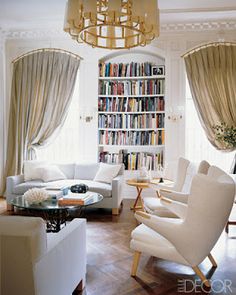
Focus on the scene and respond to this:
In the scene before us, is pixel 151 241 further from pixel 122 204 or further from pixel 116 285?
pixel 122 204

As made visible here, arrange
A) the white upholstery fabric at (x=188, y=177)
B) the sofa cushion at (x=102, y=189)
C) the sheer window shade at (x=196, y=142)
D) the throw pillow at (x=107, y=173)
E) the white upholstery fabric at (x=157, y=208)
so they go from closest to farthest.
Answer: the white upholstery fabric at (x=157, y=208) → the white upholstery fabric at (x=188, y=177) → the sofa cushion at (x=102, y=189) → the throw pillow at (x=107, y=173) → the sheer window shade at (x=196, y=142)

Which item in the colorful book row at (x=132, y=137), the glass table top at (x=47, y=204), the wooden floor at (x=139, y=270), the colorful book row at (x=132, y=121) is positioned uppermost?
the colorful book row at (x=132, y=121)

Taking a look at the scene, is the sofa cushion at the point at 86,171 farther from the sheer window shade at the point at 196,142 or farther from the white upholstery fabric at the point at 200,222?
the white upholstery fabric at the point at 200,222

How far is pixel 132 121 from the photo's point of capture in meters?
6.34

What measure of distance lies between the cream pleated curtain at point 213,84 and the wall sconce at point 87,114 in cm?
194

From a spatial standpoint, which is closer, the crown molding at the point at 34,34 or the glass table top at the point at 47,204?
the glass table top at the point at 47,204

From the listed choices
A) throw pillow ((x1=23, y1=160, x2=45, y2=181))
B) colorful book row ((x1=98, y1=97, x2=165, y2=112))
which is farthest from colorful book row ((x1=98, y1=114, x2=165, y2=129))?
throw pillow ((x1=23, y1=160, x2=45, y2=181))

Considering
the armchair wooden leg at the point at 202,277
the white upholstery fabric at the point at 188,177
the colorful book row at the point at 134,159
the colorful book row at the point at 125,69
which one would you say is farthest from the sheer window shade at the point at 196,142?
the armchair wooden leg at the point at 202,277

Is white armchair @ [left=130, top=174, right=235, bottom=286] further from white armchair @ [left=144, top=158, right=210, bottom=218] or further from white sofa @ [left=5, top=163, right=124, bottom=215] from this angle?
white sofa @ [left=5, top=163, right=124, bottom=215]

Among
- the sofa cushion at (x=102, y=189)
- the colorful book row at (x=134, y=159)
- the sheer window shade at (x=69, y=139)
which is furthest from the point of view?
the sheer window shade at (x=69, y=139)

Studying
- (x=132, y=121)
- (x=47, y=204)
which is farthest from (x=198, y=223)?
(x=132, y=121)

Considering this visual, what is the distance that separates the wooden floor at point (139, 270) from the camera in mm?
2631

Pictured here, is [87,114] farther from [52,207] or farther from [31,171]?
[52,207]

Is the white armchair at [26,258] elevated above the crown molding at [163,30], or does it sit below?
below
